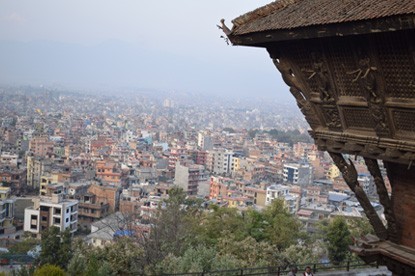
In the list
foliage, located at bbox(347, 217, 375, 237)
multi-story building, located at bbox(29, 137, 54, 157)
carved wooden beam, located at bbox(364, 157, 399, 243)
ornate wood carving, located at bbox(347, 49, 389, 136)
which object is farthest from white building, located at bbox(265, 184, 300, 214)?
ornate wood carving, located at bbox(347, 49, 389, 136)

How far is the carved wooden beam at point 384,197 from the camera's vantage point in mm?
6570

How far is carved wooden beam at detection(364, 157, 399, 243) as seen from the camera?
657cm

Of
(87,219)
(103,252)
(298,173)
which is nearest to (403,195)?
(103,252)

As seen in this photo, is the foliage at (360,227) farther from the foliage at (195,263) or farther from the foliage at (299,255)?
the foliage at (195,263)

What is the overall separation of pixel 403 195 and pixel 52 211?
35952 millimetres

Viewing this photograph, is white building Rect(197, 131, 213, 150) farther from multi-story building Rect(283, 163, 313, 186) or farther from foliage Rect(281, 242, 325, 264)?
foliage Rect(281, 242, 325, 264)

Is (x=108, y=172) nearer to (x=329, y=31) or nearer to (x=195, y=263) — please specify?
(x=195, y=263)

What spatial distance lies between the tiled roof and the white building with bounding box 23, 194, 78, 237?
113 ft

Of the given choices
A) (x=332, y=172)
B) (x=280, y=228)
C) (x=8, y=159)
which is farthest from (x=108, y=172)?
(x=280, y=228)

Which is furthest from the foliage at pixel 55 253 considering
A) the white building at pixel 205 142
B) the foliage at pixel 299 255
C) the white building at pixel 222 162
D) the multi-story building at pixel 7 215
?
the white building at pixel 205 142

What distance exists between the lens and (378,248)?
6789 millimetres

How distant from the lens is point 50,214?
40125mm

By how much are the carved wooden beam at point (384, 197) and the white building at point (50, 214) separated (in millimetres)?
34926

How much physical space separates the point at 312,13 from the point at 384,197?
2.19m
